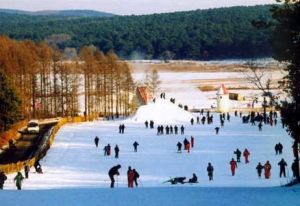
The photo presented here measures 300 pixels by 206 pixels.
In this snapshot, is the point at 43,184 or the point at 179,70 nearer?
the point at 43,184

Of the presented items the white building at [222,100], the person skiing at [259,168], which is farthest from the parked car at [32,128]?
the person skiing at [259,168]

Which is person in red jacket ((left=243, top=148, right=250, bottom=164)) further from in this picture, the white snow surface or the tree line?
the tree line

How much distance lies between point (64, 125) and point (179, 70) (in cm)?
10248

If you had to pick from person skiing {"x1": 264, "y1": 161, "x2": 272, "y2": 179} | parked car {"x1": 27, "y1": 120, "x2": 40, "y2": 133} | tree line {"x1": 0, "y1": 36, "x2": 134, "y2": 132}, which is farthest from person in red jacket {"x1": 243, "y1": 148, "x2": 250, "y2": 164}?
tree line {"x1": 0, "y1": 36, "x2": 134, "y2": 132}

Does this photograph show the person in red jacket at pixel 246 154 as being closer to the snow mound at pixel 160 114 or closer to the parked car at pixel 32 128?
the snow mound at pixel 160 114

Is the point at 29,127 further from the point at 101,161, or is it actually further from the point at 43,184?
the point at 43,184

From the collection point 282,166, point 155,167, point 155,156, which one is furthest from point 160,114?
point 282,166

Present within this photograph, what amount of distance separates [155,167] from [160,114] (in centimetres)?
2273

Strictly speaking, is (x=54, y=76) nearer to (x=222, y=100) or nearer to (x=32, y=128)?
(x=222, y=100)

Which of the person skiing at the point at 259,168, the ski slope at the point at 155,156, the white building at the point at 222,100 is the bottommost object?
the ski slope at the point at 155,156

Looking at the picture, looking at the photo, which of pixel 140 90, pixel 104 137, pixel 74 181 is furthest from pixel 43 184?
pixel 140 90

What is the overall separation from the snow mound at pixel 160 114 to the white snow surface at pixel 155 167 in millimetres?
102

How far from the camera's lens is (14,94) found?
4822 cm

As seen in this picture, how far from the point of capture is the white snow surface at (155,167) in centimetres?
1706
